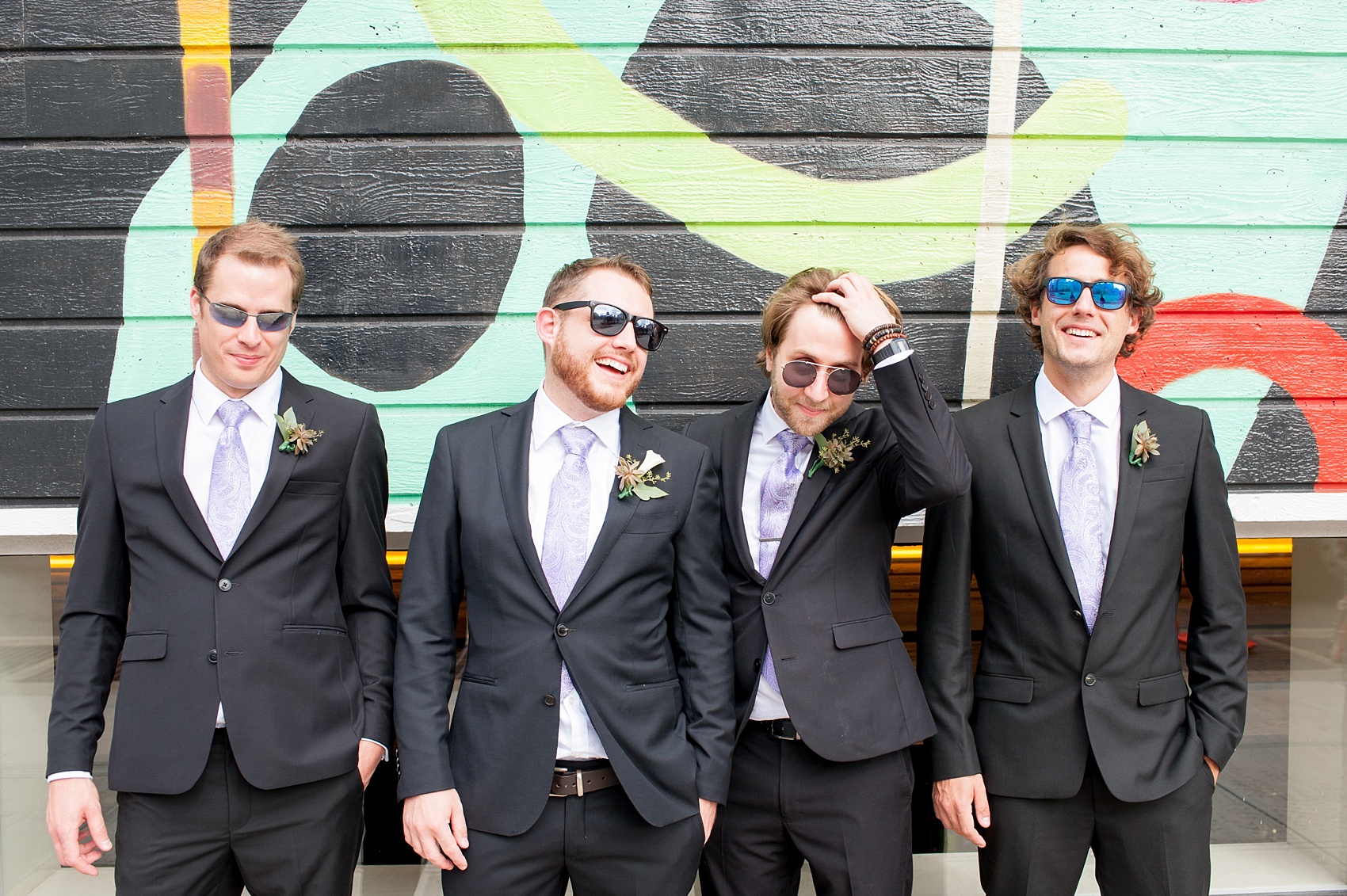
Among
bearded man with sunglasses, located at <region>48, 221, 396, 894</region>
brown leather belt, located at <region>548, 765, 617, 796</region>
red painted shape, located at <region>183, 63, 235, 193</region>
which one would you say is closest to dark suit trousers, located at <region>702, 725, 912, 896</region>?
brown leather belt, located at <region>548, 765, 617, 796</region>

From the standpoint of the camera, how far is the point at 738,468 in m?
2.42

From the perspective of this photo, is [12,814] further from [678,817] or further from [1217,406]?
[1217,406]

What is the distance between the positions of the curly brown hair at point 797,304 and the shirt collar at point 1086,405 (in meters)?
0.49

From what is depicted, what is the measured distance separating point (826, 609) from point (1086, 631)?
68 centimetres

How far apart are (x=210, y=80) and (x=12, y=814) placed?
2.64 m

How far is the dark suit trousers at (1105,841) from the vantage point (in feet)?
7.50

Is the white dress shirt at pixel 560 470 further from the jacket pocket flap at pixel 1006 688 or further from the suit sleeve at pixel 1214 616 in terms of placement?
the suit sleeve at pixel 1214 616

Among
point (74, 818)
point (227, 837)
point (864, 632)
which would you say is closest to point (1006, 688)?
point (864, 632)

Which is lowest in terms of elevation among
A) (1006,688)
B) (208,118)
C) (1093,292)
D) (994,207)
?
(1006,688)

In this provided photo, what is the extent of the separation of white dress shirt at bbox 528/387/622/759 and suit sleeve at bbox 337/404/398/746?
1.54 feet

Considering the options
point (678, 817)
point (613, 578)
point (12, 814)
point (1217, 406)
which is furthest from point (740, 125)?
point (12, 814)

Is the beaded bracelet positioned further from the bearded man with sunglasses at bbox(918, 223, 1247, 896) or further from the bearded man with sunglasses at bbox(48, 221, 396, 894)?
the bearded man with sunglasses at bbox(48, 221, 396, 894)

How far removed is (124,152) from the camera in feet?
9.65

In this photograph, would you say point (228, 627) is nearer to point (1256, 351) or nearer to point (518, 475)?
point (518, 475)
